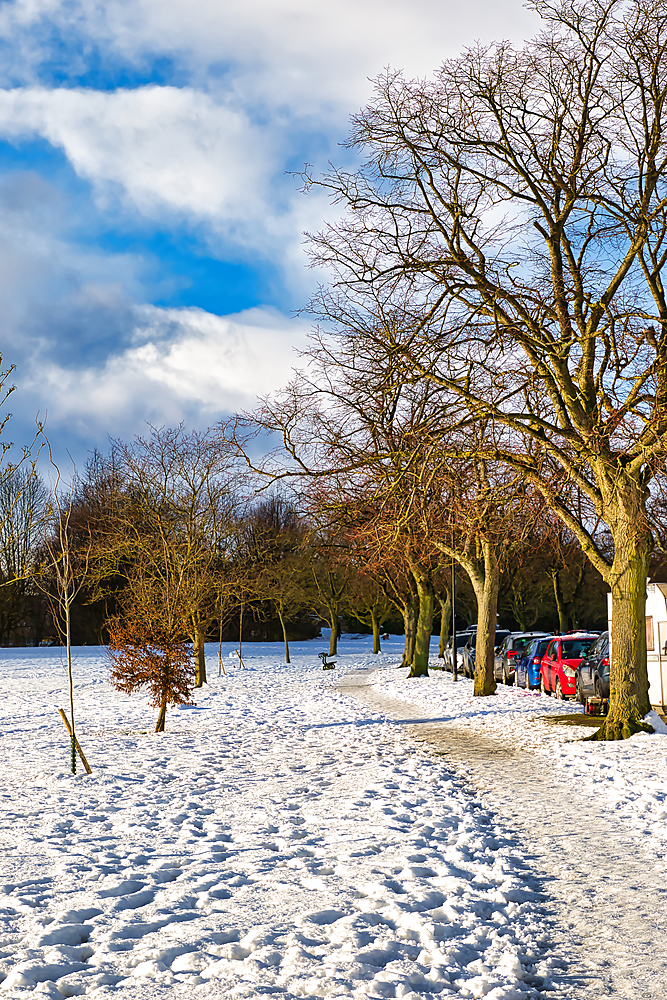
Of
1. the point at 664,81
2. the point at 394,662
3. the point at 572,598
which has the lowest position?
the point at 394,662

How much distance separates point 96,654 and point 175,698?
34414mm

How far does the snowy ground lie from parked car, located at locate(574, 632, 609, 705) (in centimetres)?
424

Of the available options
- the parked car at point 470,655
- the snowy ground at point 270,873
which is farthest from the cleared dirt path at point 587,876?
the parked car at point 470,655

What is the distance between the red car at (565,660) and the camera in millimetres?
19859

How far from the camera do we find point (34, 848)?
6801 millimetres

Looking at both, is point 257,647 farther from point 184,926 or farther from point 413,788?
point 184,926

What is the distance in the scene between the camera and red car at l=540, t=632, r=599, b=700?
19859 mm

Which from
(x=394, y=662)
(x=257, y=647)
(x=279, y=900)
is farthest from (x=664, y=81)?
(x=257, y=647)

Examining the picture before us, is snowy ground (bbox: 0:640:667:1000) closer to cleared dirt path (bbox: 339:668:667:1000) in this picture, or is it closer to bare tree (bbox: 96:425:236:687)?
cleared dirt path (bbox: 339:668:667:1000)

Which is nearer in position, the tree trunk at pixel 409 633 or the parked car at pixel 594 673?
the parked car at pixel 594 673

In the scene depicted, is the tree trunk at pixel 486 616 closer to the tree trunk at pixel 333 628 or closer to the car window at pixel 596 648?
the car window at pixel 596 648

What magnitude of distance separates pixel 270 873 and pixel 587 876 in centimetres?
237

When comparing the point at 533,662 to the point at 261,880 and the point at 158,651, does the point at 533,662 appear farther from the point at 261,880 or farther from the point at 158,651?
the point at 261,880

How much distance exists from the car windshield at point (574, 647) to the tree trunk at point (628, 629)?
299 inches
